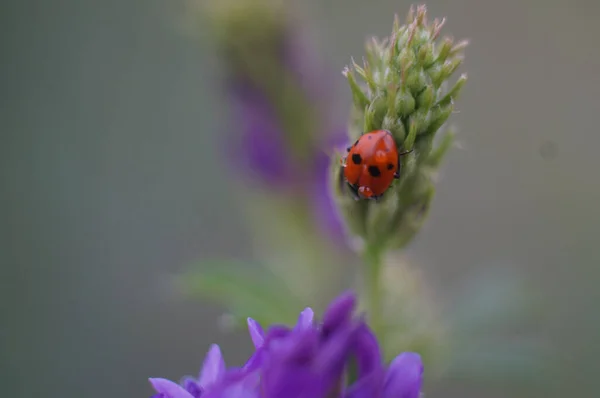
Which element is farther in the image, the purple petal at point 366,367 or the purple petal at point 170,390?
the purple petal at point 170,390

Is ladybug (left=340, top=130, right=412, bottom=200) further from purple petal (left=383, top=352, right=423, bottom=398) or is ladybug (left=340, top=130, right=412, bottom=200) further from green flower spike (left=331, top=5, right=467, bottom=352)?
purple petal (left=383, top=352, right=423, bottom=398)

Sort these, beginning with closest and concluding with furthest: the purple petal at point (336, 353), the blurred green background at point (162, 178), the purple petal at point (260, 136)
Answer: the purple petal at point (336, 353), the purple petal at point (260, 136), the blurred green background at point (162, 178)

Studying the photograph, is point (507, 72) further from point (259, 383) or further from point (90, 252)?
point (259, 383)

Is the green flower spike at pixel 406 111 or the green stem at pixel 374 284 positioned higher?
the green flower spike at pixel 406 111

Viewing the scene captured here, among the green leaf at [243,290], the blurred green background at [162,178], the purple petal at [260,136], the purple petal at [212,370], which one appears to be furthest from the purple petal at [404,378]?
the blurred green background at [162,178]

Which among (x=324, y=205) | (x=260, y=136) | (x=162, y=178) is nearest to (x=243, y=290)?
(x=324, y=205)

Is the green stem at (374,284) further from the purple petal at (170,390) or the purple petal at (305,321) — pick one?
the purple petal at (170,390)

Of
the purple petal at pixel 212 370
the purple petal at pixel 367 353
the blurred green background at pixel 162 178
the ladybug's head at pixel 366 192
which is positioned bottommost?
the purple petal at pixel 367 353

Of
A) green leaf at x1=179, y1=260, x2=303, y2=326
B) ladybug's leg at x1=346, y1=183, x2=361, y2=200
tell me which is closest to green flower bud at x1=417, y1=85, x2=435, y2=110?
ladybug's leg at x1=346, y1=183, x2=361, y2=200
